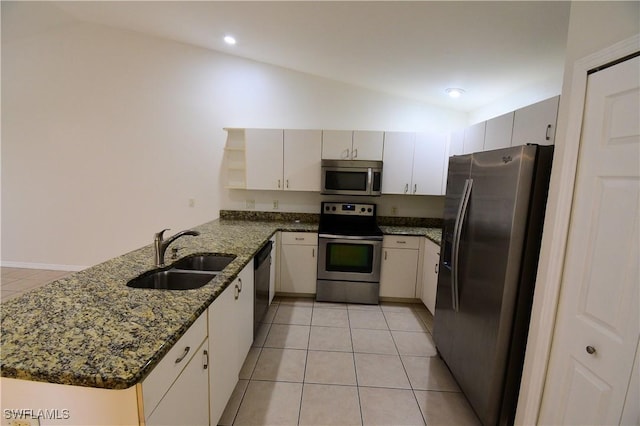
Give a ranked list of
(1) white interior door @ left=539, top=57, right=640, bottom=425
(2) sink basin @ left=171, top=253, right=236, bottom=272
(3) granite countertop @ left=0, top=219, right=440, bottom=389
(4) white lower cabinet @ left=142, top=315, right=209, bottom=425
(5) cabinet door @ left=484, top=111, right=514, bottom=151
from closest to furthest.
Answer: (3) granite countertop @ left=0, top=219, right=440, bottom=389 → (4) white lower cabinet @ left=142, top=315, right=209, bottom=425 → (1) white interior door @ left=539, top=57, right=640, bottom=425 → (2) sink basin @ left=171, top=253, right=236, bottom=272 → (5) cabinet door @ left=484, top=111, right=514, bottom=151

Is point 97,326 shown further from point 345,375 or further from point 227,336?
point 345,375

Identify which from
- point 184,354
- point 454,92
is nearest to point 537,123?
point 454,92

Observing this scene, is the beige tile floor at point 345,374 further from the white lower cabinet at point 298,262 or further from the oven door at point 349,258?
the oven door at point 349,258

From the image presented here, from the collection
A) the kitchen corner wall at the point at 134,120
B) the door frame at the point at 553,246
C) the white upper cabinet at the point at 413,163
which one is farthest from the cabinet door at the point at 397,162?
the door frame at the point at 553,246

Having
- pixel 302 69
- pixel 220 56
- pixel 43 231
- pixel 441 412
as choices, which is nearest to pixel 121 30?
pixel 220 56

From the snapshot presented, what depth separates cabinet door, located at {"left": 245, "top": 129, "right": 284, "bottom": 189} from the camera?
3332 millimetres

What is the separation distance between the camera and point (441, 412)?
1.82 metres

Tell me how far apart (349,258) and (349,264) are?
0.08 metres

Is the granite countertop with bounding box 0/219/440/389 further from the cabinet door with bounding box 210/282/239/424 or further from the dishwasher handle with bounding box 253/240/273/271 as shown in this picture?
the dishwasher handle with bounding box 253/240/273/271

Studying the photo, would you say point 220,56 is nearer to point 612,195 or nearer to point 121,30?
point 121,30

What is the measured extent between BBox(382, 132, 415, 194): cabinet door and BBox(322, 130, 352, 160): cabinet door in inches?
17.5

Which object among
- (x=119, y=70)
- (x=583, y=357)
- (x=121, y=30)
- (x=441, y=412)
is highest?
(x=121, y=30)

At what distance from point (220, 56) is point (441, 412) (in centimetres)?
423

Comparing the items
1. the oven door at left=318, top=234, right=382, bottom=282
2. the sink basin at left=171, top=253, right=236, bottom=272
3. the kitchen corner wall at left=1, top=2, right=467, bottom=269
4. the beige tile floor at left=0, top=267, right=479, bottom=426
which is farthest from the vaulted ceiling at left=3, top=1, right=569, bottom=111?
the beige tile floor at left=0, top=267, right=479, bottom=426
